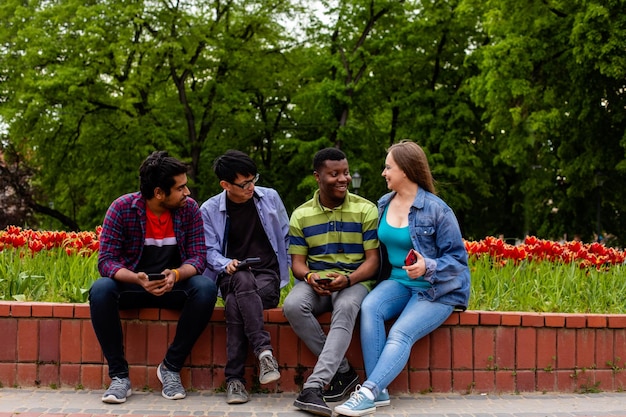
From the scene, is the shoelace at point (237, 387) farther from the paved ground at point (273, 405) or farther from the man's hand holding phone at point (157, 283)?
the man's hand holding phone at point (157, 283)

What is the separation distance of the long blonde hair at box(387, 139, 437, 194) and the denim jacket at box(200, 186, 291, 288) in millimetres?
907

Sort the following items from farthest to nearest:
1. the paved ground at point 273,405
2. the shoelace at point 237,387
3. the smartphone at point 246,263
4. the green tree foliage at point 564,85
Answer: the green tree foliage at point 564,85, the smartphone at point 246,263, the shoelace at point 237,387, the paved ground at point 273,405

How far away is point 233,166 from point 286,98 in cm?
2173

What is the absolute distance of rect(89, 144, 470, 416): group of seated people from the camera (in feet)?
14.6

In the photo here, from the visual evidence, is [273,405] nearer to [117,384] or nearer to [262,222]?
[117,384]

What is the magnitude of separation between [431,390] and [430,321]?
1.93ft

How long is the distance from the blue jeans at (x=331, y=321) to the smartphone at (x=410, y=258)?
418 mm

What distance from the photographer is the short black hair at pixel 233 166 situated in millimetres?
4891

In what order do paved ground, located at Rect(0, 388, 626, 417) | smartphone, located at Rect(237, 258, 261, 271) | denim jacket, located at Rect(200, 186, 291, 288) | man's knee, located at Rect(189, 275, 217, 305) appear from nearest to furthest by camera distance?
paved ground, located at Rect(0, 388, 626, 417)
man's knee, located at Rect(189, 275, 217, 305)
smartphone, located at Rect(237, 258, 261, 271)
denim jacket, located at Rect(200, 186, 291, 288)

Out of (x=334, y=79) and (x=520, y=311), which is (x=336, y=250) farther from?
(x=334, y=79)

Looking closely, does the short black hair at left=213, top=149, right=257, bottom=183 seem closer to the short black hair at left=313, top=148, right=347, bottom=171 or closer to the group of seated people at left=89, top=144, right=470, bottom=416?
the group of seated people at left=89, top=144, right=470, bottom=416

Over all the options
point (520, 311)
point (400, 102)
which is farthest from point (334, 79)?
point (520, 311)

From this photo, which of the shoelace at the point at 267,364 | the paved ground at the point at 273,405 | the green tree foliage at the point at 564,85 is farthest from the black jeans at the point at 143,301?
the green tree foliage at the point at 564,85

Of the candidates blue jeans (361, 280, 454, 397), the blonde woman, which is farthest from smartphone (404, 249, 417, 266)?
blue jeans (361, 280, 454, 397)
